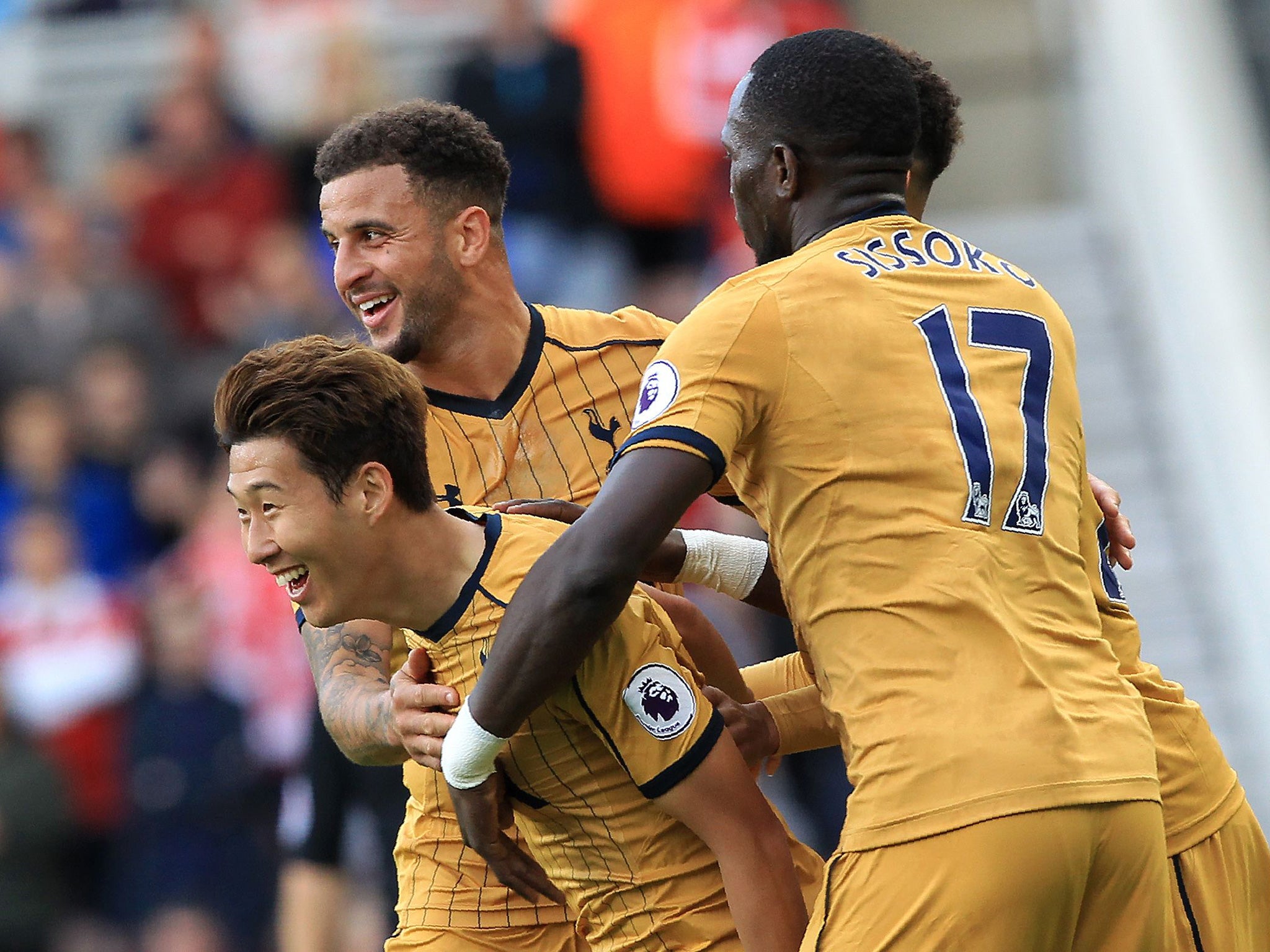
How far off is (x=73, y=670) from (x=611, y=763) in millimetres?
6065

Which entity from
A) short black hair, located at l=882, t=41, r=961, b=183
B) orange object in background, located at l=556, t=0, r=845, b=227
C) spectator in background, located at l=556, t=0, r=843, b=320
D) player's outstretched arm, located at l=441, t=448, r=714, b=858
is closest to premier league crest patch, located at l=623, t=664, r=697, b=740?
player's outstretched arm, located at l=441, t=448, r=714, b=858

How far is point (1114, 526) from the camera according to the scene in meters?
3.78

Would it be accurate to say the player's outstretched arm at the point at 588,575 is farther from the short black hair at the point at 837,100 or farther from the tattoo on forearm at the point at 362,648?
the tattoo on forearm at the point at 362,648

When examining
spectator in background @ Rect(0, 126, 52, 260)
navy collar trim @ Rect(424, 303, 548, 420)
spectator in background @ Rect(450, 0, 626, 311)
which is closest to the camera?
navy collar trim @ Rect(424, 303, 548, 420)

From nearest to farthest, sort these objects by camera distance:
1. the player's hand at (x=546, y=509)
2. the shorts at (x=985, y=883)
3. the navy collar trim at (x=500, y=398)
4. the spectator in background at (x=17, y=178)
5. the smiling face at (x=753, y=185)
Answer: the shorts at (x=985, y=883) < the smiling face at (x=753, y=185) < the player's hand at (x=546, y=509) < the navy collar trim at (x=500, y=398) < the spectator in background at (x=17, y=178)

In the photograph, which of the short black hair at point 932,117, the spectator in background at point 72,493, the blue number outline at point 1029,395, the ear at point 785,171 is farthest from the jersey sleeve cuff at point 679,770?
the spectator in background at point 72,493

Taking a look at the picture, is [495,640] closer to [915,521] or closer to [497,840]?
[497,840]

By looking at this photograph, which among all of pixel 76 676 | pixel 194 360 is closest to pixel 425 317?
pixel 76 676

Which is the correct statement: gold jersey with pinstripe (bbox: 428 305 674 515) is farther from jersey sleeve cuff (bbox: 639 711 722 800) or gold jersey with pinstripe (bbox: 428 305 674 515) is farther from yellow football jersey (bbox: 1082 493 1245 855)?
Answer: yellow football jersey (bbox: 1082 493 1245 855)

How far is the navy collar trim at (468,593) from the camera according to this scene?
331 centimetres

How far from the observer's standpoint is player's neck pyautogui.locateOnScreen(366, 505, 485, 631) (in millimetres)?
3295

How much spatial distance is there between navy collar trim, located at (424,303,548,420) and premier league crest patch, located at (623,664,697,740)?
1.04 m

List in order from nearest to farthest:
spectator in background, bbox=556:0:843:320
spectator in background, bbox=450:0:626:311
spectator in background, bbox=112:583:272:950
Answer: spectator in background, bbox=112:583:272:950 < spectator in background, bbox=450:0:626:311 < spectator in background, bbox=556:0:843:320

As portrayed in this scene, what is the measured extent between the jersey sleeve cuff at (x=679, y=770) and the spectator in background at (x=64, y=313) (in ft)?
22.2
